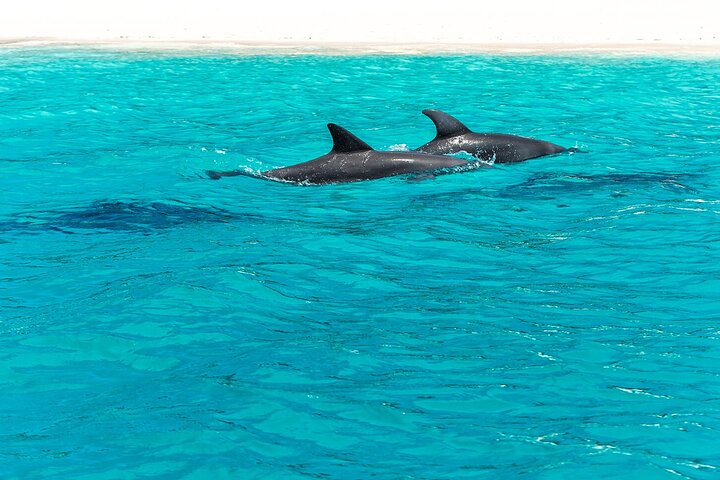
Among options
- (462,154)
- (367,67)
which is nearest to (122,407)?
(462,154)

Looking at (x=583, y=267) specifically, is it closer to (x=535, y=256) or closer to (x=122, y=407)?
(x=535, y=256)

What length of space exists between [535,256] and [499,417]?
3452 mm

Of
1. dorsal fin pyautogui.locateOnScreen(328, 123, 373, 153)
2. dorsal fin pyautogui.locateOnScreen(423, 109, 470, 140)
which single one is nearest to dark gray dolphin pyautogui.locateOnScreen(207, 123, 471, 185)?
dorsal fin pyautogui.locateOnScreen(328, 123, 373, 153)

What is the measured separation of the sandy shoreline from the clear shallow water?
2236 cm

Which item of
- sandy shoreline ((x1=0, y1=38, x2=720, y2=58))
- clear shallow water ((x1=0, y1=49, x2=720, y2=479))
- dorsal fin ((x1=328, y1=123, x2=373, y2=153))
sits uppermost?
sandy shoreline ((x1=0, y1=38, x2=720, y2=58))

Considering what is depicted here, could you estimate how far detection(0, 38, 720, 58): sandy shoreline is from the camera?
37.2 meters

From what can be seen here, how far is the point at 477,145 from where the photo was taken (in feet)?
46.0

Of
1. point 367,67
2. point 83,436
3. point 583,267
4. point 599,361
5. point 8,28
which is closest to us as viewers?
point 83,436

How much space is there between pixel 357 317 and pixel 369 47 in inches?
1304

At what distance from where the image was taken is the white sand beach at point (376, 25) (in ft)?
134

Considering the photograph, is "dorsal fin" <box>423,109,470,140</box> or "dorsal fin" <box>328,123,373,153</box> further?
"dorsal fin" <box>423,109,470,140</box>

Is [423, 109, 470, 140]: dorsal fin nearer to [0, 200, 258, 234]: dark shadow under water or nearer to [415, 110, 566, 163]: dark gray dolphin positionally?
[415, 110, 566, 163]: dark gray dolphin

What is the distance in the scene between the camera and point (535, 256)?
872 cm

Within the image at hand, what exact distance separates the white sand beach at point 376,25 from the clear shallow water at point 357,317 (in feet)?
85.9
